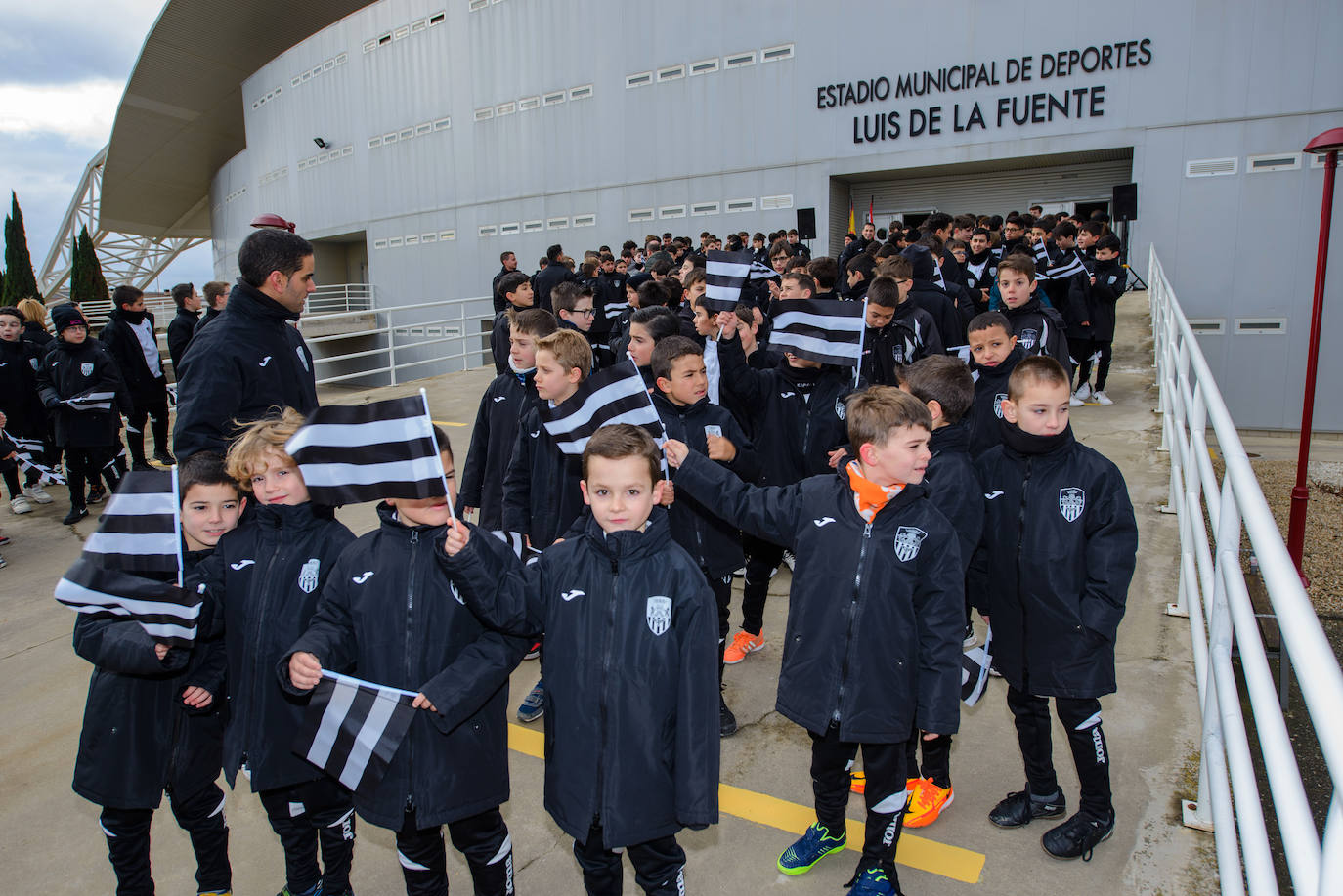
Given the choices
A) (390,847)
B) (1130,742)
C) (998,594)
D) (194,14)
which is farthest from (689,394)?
(194,14)

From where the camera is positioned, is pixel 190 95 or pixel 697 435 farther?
pixel 190 95

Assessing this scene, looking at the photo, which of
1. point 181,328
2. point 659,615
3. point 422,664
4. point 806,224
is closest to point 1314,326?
point 659,615

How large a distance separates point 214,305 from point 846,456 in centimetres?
802

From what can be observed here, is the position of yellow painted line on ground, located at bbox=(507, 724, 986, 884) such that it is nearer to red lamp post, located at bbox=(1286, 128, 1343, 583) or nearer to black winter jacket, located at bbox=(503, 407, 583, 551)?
black winter jacket, located at bbox=(503, 407, 583, 551)

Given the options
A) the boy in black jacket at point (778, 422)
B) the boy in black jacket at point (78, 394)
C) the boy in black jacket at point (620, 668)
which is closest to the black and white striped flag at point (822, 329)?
the boy in black jacket at point (778, 422)

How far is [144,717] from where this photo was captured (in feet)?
8.78

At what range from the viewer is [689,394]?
140 inches

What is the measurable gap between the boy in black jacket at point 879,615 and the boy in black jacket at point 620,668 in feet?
1.65

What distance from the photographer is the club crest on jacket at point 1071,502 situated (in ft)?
9.43

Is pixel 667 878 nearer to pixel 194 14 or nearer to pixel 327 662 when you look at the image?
pixel 327 662

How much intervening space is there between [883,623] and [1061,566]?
75 cm

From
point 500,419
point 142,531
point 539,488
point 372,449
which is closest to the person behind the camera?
point 372,449

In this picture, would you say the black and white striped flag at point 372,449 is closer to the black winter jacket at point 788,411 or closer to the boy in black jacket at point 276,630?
the boy in black jacket at point 276,630

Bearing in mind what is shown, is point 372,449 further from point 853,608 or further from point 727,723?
point 727,723
